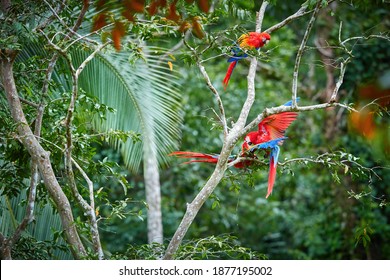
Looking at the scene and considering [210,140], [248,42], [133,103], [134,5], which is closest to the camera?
[134,5]

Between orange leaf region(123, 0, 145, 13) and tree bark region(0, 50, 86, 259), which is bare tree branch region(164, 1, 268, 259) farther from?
orange leaf region(123, 0, 145, 13)

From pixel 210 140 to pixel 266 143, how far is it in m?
3.24

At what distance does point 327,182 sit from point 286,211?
0.93m

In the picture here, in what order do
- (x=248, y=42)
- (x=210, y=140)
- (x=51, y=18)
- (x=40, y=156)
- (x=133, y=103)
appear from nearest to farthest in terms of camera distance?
(x=40, y=156) → (x=51, y=18) → (x=248, y=42) → (x=133, y=103) → (x=210, y=140)

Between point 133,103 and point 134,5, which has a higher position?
point 134,5

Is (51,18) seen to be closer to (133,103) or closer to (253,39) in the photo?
(253,39)

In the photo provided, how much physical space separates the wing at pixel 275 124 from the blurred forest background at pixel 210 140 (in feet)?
0.60

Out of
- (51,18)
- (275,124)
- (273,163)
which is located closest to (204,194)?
(273,163)

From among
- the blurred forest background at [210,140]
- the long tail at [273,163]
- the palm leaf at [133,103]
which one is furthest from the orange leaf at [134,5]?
the palm leaf at [133,103]

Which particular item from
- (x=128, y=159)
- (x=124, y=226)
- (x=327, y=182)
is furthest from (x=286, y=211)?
(x=128, y=159)

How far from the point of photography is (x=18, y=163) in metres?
2.78

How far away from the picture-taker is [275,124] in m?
2.79

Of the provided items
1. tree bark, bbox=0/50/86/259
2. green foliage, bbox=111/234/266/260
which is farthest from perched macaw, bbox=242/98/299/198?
tree bark, bbox=0/50/86/259
